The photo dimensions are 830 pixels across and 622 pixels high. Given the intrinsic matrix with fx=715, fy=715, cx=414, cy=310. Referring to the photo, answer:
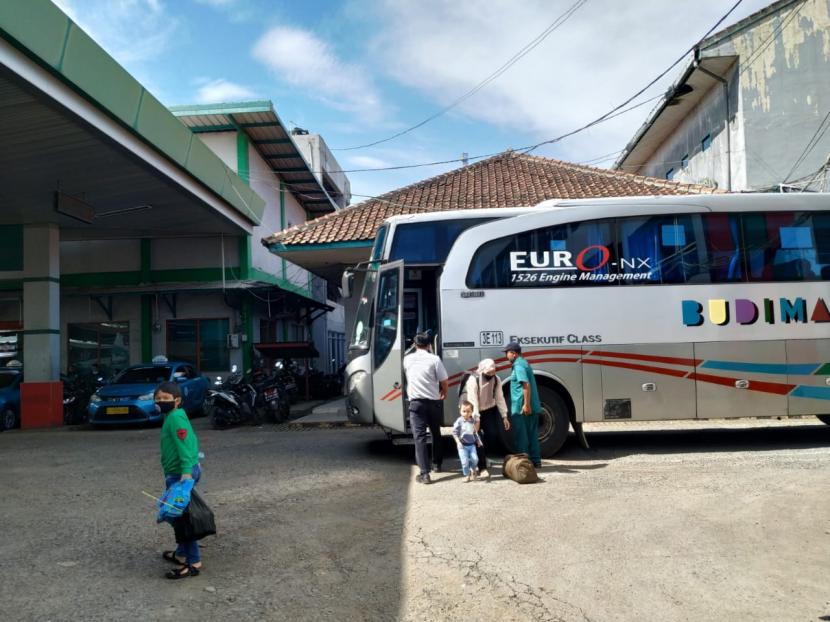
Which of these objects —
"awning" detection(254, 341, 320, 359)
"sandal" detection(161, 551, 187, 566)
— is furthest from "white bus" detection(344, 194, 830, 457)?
"awning" detection(254, 341, 320, 359)

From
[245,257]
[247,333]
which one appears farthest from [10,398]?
[245,257]

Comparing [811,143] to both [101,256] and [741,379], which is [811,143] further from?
[101,256]

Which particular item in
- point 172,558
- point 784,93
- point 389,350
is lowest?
point 172,558

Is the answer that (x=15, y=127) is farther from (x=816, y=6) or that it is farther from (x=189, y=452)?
(x=816, y=6)

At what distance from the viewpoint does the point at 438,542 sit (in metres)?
5.89

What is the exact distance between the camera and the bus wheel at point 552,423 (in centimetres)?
968


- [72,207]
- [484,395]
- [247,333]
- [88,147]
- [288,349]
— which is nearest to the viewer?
[484,395]

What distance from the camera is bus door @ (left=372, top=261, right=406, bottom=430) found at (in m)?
9.57

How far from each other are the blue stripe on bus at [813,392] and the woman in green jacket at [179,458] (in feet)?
27.7

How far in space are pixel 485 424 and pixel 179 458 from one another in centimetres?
480

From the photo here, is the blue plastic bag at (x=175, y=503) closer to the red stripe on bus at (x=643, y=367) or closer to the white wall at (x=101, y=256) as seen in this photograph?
the red stripe on bus at (x=643, y=367)

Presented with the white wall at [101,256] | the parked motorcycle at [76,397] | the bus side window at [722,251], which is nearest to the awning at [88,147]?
the white wall at [101,256]

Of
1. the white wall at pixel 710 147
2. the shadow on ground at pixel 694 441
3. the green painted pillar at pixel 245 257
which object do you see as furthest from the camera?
the green painted pillar at pixel 245 257

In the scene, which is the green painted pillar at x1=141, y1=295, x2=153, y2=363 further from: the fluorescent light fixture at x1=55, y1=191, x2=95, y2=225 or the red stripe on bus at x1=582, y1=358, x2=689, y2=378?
the red stripe on bus at x1=582, y1=358, x2=689, y2=378
